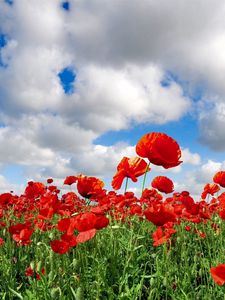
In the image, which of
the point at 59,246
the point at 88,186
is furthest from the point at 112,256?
the point at 59,246

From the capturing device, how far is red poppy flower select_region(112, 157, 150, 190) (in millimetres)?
3484

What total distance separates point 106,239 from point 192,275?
1.15 meters

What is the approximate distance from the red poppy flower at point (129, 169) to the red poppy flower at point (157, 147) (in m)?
0.32

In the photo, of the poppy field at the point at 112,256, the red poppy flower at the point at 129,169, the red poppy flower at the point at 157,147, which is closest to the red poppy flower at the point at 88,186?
the poppy field at the point at 112,256

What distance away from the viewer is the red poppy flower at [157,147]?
122 inches

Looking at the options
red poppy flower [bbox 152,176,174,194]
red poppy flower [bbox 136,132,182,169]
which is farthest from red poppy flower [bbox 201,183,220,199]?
red poppy flower [bbox 136,132,182,169]

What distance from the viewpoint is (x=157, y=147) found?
3.09 metres

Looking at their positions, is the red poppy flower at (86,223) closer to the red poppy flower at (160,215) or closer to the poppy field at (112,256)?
the poppy field at (112,256)

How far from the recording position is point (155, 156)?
3107 mm

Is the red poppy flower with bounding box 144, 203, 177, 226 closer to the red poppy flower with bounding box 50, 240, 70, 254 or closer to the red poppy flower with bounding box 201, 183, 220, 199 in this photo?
the red poppy flower with bounding box 50, 240, 70, 254

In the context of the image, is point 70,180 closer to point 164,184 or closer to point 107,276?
point 164,184

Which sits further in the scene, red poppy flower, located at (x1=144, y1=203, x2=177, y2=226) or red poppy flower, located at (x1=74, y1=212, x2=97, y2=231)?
red poppy flower, located at (x1=144, y1=203, x2=177, y2=226)

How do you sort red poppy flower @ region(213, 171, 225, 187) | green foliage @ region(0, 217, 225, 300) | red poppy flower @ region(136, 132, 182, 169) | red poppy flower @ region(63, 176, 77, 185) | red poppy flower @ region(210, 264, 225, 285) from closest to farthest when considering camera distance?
red poppy flower @ region(210, 264, 225, 285) < red poppy flower @ region(136, 132, 182, 169) < green foliage @ region(0, 217, 225, 300) < red poppy flower @ region(63, 176, 77, 185) < red poppy flower @ region(213, 171, 225, 187)

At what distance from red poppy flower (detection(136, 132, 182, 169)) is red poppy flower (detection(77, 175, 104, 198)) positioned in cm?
104
